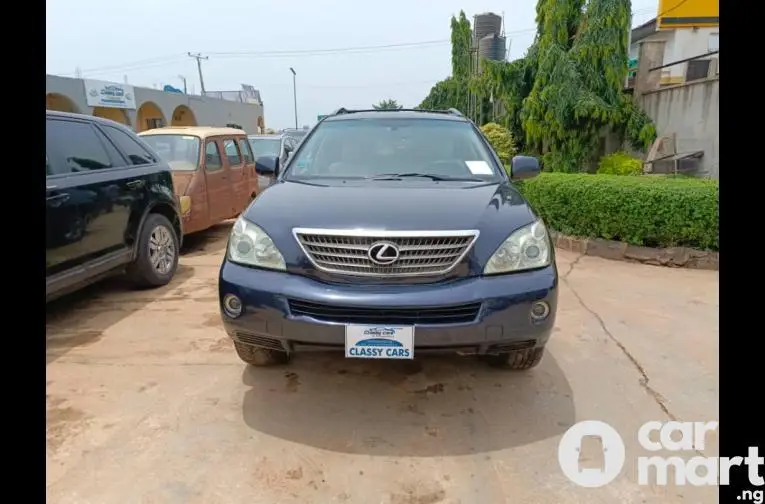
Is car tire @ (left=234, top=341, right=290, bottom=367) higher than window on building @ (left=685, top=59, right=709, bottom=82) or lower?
lower

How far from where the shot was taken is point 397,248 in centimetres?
242

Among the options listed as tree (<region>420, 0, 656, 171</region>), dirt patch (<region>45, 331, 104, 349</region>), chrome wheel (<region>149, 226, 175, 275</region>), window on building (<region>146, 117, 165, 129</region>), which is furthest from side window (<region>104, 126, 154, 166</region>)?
window on building (<region>146, 117, 165, 129</region>)

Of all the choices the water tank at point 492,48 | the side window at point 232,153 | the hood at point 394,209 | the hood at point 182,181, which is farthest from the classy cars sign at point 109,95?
the hood at point 394,209

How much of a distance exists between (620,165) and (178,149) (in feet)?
21.7

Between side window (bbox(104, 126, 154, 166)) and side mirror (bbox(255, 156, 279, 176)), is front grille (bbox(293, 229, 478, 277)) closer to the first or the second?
side mirror (bbox(255, 156, 279, 176))

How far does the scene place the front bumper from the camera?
234 centimetres

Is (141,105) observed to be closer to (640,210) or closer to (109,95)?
(109,95)

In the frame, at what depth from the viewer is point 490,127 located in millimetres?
12383

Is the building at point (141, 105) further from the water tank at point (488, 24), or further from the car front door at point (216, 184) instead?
the water tank at point (488, 24)

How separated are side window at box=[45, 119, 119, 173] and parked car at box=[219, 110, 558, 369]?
81.1 inches

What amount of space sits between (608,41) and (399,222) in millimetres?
7773

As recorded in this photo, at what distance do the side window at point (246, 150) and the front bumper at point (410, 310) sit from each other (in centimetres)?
594
